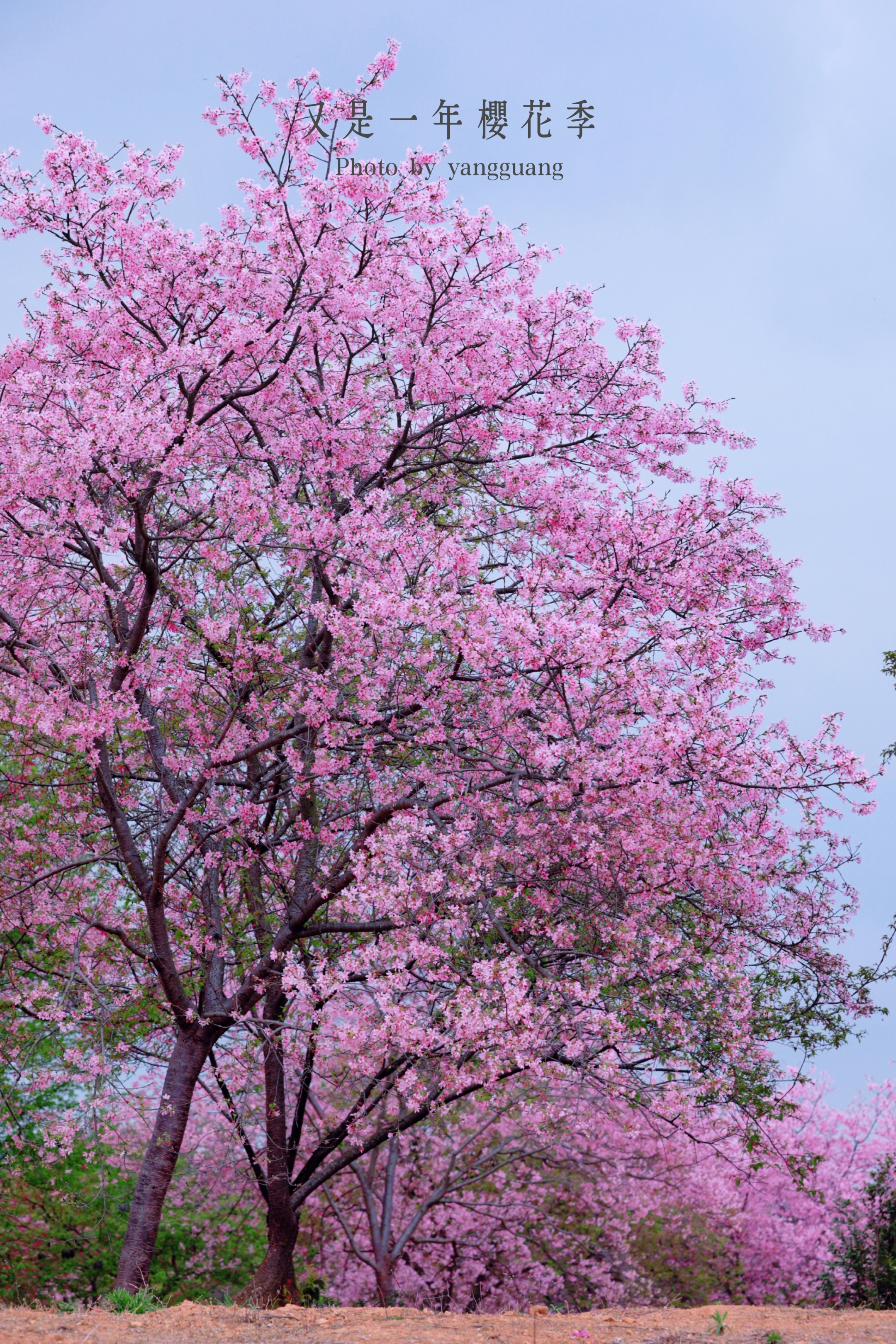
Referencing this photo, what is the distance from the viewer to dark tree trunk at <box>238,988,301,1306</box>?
1249 centimetres

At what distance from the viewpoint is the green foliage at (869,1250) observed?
11609 mm

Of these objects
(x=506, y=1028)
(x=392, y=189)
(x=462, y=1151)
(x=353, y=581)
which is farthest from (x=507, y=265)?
(x=462, y=1151)

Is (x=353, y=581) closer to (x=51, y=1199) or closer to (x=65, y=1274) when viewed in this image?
(x=51, y=1199)

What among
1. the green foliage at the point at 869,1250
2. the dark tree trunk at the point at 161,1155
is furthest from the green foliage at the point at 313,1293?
the green foliage at the point at 869,1250

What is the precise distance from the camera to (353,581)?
10.3m

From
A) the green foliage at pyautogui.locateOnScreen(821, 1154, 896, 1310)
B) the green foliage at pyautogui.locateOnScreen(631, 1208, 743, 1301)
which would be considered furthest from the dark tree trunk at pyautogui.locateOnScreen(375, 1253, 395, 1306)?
the green foliage at pyautogui.locateOnScreen(821, 1154, 896, 1310)

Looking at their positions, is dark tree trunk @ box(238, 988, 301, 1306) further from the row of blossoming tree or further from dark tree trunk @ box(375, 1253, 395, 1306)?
dark tree trunk @ box(375, 1253, 395, 1306)

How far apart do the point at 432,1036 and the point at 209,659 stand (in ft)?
18.1

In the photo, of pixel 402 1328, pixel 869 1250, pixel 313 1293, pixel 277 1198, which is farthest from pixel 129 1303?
pixel 869 1250

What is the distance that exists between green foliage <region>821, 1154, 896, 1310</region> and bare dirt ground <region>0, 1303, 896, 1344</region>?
2.26 m

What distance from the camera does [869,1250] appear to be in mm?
12234

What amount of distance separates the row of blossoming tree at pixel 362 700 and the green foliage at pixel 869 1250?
2617mm

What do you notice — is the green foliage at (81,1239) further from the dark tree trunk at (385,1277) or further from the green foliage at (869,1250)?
the green foliage at (869,1250)

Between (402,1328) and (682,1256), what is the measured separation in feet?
37.5
